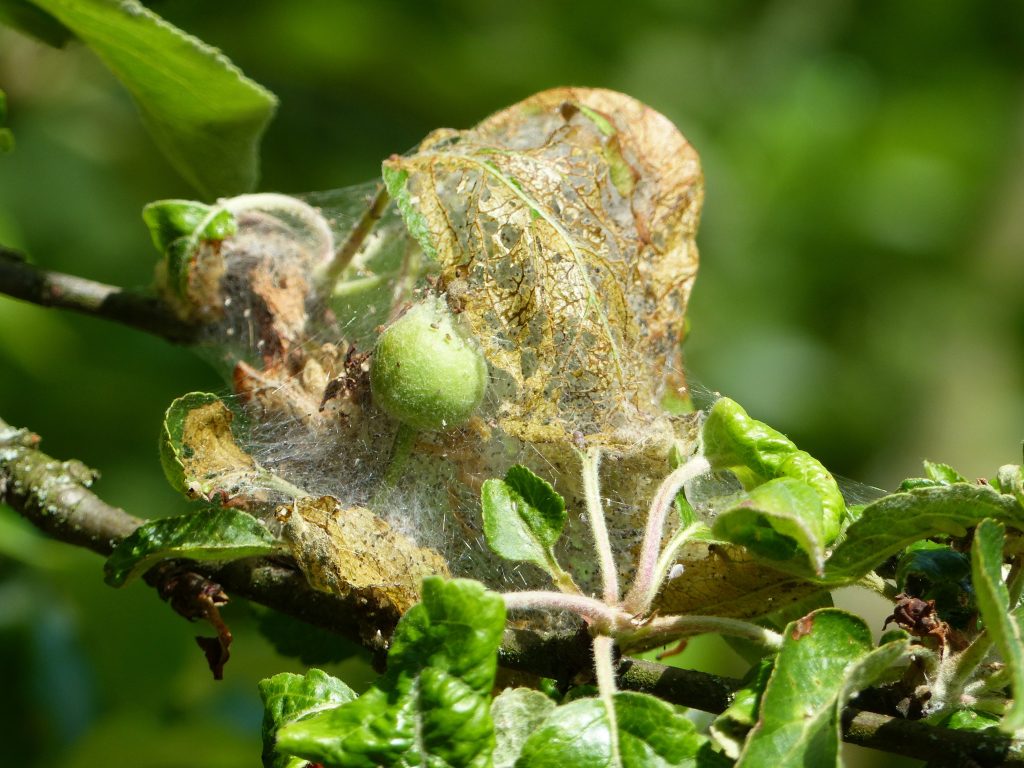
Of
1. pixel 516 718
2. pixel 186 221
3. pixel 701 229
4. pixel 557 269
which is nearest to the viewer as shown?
pixel 516 718

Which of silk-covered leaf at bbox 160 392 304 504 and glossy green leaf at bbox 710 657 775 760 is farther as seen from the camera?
silk-covered leaf at bbox 160 392 304 504

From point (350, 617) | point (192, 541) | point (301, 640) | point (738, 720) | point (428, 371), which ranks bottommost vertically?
point (301, 640)

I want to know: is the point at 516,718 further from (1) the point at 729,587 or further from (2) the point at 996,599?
(2) the point at 996,599

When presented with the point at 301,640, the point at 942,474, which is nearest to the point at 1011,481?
the point at 942,474

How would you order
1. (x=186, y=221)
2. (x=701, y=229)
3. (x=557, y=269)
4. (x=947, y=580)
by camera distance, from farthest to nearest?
1. (x=701, y=229)
2. (x=186, y=221)
3. (x=557, y=269)
4. (x=947, y=580)

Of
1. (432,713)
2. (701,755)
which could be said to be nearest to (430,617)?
(432,713)

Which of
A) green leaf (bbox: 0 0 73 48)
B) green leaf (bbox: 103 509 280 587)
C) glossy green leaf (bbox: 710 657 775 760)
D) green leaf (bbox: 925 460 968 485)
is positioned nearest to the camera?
glossy green leaf (bbox: 710 657 775 760)

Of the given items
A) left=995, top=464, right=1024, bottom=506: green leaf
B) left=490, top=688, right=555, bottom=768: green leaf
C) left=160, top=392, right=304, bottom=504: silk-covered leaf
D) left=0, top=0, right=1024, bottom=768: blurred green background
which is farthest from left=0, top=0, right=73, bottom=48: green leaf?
left=995, top=464, right=1024, bottom=506: green leaf

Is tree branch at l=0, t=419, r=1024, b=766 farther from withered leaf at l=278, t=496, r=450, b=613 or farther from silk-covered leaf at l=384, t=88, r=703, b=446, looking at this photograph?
silk-covered leaf at l=384, t=88, r=703, b=446
